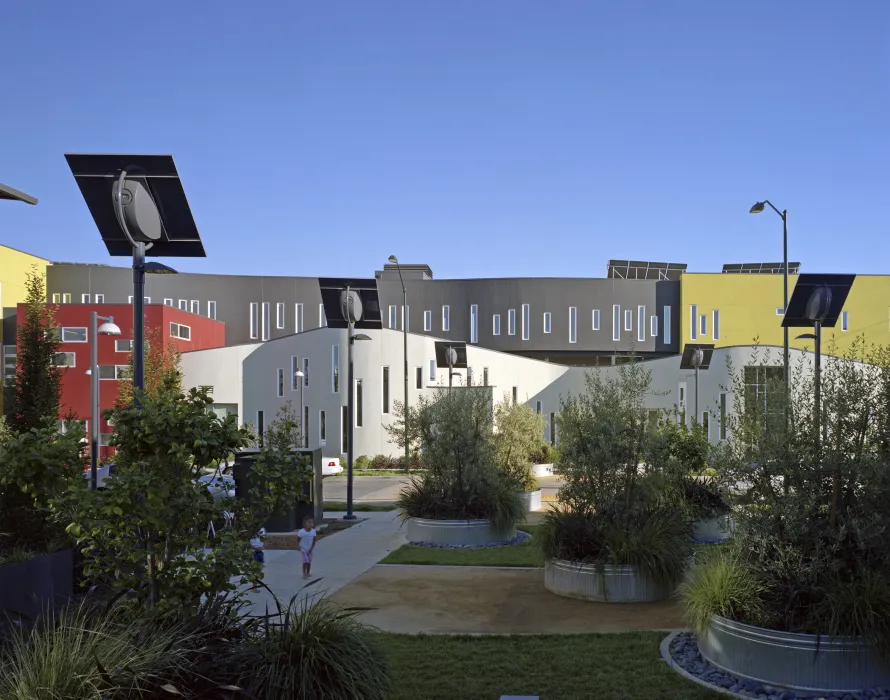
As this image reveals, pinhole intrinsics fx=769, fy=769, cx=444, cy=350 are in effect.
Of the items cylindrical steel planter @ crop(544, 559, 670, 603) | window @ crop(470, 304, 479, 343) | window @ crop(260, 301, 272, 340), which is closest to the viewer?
cylindrical steel planter @ crop(544, 559, 670, 603)

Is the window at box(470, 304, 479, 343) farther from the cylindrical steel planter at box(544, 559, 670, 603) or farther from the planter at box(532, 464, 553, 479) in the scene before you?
the cylindrical steel planter at box(544, 559, 670, 603)

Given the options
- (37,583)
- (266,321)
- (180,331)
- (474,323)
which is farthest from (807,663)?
(266,321)

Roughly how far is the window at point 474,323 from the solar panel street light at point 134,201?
4470cm

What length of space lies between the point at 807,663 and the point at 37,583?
6.44 metres

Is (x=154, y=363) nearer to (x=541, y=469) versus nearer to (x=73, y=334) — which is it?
(x=73, y=334)

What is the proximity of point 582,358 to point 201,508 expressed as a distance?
165 feet

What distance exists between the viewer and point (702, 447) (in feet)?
52.5

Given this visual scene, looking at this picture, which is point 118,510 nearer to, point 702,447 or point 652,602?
point 652,602

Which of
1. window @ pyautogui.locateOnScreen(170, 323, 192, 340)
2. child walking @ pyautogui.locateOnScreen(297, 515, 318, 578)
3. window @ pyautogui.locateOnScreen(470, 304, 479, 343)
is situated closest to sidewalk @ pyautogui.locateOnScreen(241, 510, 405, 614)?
child walking @ pyautogui.locateOnScreen(297, 515, 318, 578)

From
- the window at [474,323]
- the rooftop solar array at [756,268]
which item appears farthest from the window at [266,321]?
the rooftop solar array at [756,268]

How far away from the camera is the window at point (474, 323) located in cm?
5178

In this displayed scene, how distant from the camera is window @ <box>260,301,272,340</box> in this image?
2109 inches

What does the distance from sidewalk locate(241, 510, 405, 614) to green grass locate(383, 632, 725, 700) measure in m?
2.25

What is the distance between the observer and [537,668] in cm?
700
